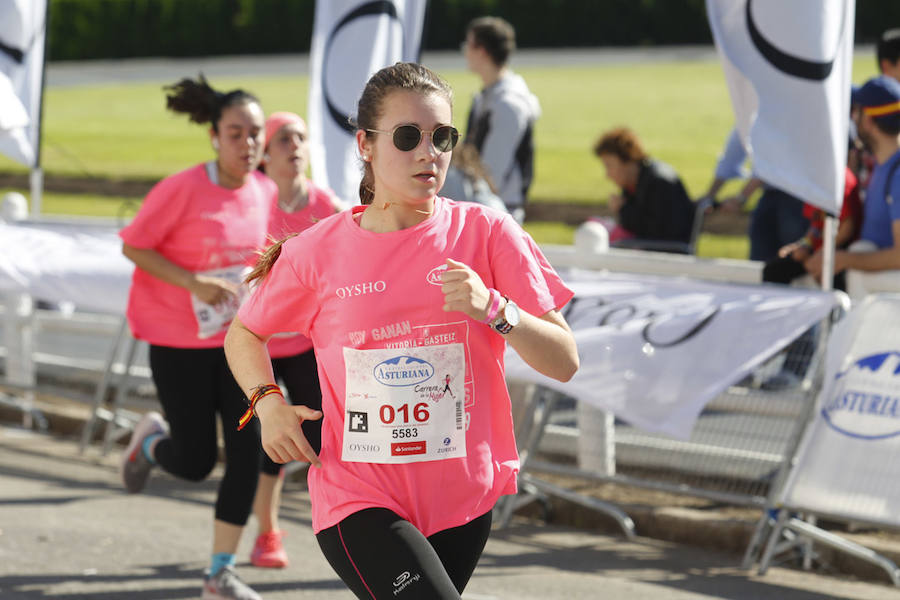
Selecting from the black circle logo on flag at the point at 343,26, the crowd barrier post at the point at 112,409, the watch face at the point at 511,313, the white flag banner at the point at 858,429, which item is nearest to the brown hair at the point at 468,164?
the black circle logo on flag at the point at 343,26

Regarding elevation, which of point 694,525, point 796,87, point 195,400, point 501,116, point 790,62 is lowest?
point 694,525

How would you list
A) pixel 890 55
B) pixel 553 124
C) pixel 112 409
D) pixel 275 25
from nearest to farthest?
pixel 890 55 < pixel 112 409 < pixel 553 124 < pixel 275 25

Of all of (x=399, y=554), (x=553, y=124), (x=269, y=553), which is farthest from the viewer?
(x=553, y=124)

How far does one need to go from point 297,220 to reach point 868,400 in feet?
8.36

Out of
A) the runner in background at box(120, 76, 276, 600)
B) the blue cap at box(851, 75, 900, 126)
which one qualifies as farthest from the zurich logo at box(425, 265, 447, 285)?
the blue cap at box(851, 75, 900, 126)

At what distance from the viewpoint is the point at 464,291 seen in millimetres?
2934

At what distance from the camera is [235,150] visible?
577 centimetres

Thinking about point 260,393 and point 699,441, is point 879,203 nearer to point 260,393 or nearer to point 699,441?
point 699,441

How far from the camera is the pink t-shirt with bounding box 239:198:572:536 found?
10.8 feet

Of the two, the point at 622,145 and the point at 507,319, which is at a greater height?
the point at 507,319

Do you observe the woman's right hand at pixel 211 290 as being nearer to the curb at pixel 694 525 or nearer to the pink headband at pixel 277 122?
the pink headband at pixel 277 122

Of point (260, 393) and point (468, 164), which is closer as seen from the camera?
point (260, 393)

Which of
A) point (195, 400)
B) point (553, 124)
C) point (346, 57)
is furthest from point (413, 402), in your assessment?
point (553, 124)

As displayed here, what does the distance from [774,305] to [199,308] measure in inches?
101
